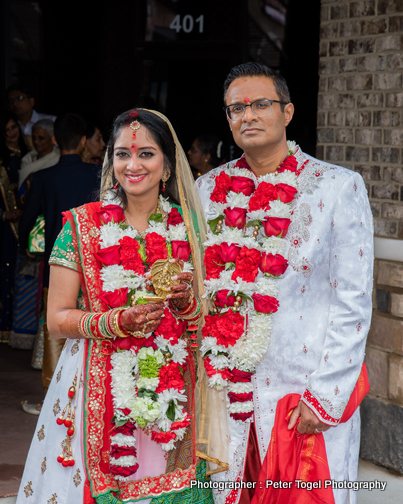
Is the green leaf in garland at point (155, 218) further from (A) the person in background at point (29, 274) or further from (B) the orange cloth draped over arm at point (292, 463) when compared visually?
(A) the person in background at point (29, 274)

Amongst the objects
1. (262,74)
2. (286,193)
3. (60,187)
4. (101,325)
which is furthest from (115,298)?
(60,187)

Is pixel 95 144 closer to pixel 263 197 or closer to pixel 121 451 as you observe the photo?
pixel 263 197

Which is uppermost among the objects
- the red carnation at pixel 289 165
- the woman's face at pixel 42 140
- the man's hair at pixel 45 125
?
the man's hair at pixel 45 125

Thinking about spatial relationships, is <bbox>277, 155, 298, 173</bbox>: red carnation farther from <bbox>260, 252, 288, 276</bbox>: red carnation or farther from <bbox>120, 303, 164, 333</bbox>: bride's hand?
<bbox>120, 303, 164, 333</bbox>: bride's hand

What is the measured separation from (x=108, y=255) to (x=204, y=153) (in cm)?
389

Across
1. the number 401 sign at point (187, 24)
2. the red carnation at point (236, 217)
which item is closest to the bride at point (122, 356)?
the red carnation at point (236, 217)

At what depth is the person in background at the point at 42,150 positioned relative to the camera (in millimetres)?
6348

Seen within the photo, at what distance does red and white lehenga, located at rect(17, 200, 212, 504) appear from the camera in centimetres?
260

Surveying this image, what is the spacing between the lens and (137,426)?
263 cm

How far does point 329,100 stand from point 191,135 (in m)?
3.45

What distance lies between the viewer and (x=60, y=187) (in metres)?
4.88

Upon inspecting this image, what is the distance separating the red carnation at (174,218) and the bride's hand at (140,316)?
1.52ft

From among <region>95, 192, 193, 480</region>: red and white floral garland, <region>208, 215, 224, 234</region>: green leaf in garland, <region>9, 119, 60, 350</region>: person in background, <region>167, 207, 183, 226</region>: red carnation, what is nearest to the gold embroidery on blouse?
<region>95, 192, 193, 480</region>: red and white floral garland

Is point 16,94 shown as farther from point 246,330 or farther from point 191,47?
point 246,330
